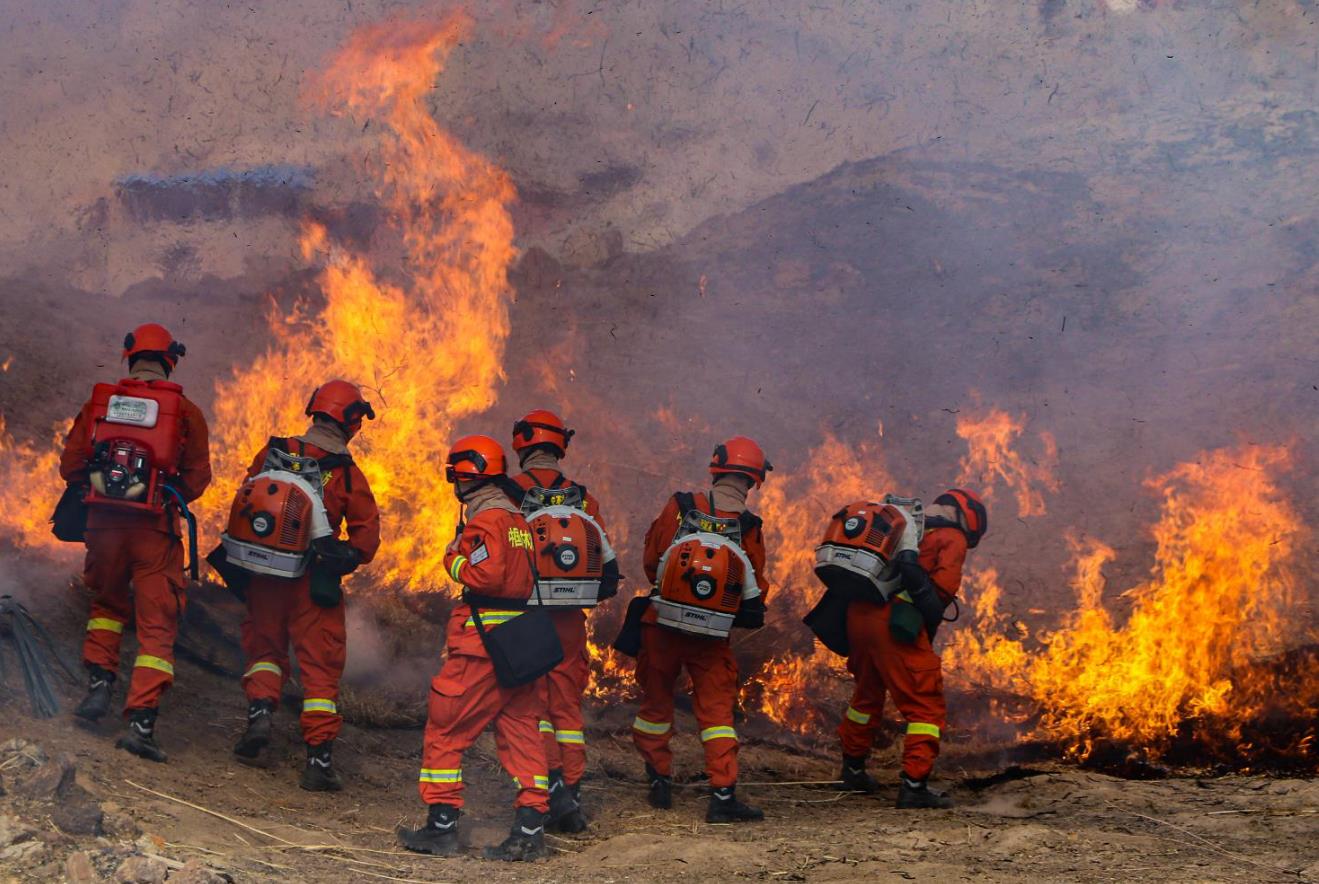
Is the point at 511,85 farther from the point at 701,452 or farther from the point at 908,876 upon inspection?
the point at 908,876

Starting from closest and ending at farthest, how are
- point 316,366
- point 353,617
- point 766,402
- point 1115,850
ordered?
point 1115,850, point 353,617, point 316,366, point 766,402

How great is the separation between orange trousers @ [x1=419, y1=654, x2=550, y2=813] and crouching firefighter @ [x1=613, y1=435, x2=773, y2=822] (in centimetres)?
130

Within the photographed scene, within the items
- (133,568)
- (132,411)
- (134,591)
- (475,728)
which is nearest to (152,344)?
(132,411)

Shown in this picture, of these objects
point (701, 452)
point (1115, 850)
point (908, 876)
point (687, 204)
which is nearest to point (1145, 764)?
point (1115, 850)

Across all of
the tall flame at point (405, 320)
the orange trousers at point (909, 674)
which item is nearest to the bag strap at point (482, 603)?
the orange trousers at point (909, 674)

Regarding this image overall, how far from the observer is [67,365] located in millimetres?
11727

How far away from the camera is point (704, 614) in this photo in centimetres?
759

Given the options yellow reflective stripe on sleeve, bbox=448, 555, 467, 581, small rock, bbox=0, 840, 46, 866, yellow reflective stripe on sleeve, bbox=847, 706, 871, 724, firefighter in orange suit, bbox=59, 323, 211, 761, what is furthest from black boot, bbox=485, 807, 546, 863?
yellow reflective stripe on sleeve, bbox=847, 706, 871, 724

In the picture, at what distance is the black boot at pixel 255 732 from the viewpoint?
769cm

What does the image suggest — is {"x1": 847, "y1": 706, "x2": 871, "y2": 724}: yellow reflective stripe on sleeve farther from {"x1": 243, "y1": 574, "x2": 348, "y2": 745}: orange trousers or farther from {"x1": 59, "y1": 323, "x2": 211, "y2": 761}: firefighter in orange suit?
{"x1": 59, "y1": 323, "x2": 211, "y2": 761}: firefighter in orange suit

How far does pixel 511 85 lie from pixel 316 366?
3.93m

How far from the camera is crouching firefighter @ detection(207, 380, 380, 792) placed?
737 centimetres

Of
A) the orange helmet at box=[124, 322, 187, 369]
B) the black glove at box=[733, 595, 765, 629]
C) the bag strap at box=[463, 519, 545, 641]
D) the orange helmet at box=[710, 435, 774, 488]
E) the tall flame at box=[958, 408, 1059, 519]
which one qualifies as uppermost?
the tall flame at box=[958, 408, 1059, 519]

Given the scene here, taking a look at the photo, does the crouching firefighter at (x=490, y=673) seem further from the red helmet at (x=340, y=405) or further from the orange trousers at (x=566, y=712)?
the red helmet at (x=340, y=405)
